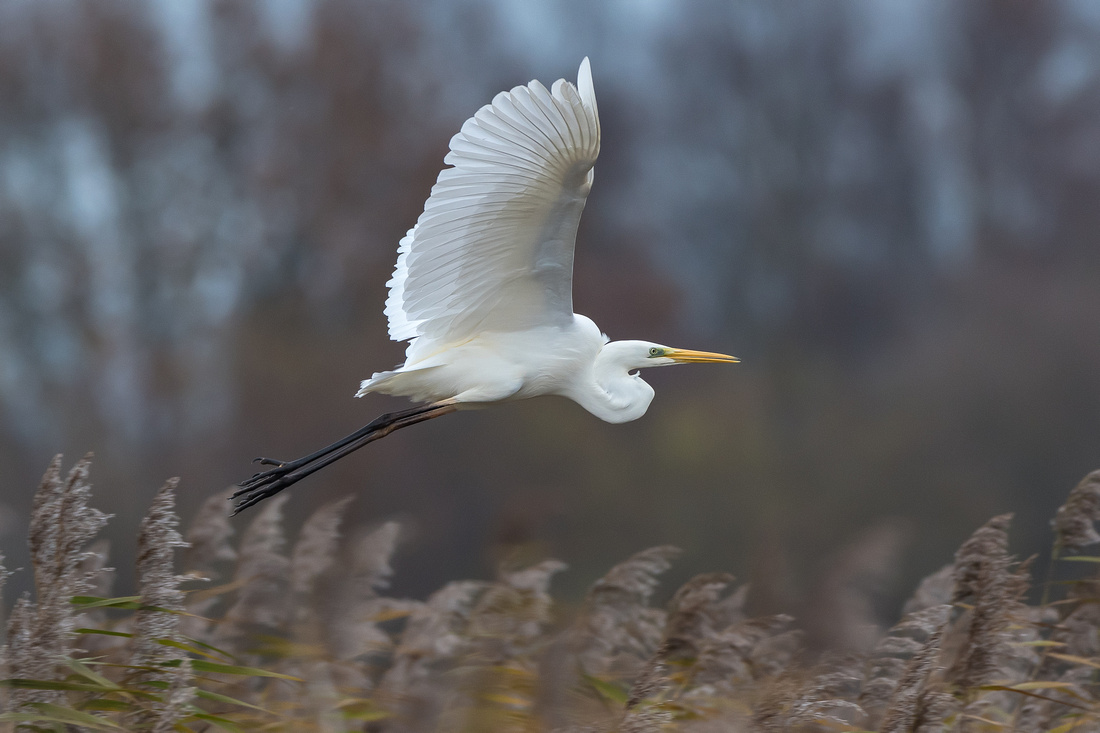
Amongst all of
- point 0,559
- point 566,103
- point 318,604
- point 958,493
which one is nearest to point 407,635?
point 318,604

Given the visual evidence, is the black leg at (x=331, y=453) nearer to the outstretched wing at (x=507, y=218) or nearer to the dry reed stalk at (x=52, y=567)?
the outstretched wing at (x=507, y=218)

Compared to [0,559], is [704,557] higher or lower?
higher

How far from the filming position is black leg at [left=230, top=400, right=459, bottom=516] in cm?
197

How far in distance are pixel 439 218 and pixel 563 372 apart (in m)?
0.52

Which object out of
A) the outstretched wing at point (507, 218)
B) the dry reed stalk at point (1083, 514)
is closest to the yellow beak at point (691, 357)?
the outstretched wing at point (507, 218)

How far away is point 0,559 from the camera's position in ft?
3.76

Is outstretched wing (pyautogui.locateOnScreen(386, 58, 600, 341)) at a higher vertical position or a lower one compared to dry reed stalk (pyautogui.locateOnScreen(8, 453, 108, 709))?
higher

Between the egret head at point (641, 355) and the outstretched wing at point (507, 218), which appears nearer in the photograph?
the outstretched wing at point (507, 218)

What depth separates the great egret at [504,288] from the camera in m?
1.59

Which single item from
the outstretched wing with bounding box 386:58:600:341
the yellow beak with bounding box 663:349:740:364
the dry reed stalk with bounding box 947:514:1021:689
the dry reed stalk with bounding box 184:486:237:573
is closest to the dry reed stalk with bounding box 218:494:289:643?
the dry reed stalk with bounding box 184:486:237:573

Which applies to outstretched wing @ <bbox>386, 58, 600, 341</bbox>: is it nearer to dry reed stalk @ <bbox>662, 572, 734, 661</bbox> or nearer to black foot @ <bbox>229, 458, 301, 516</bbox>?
black foot @ <bbox>229, 458, 301, 516</bbox>

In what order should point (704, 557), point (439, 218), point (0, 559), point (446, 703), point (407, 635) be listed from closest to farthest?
1. point (0, 559)
2. point (446, 703)
3. point (439, 218)
4. point (407, 635)
5. point (704, 557)

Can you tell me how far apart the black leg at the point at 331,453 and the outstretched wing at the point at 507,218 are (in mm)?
174

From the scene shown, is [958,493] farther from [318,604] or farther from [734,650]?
[318,604]
